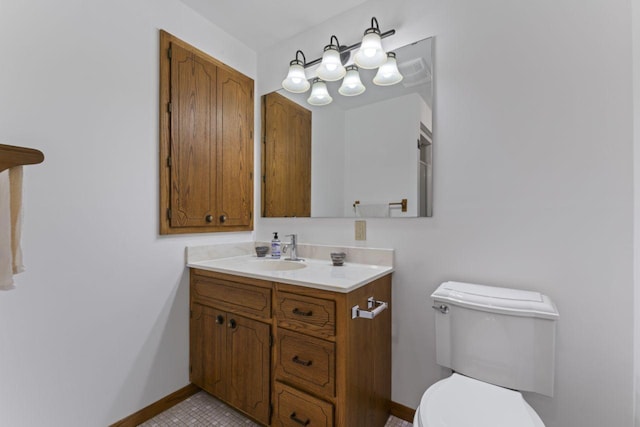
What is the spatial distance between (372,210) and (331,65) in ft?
2.99

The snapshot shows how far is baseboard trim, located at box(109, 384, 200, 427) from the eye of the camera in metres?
1.53

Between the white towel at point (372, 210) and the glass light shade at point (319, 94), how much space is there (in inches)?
28.8

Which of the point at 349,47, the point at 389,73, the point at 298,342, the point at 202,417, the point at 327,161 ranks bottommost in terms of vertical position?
the point at 202,417

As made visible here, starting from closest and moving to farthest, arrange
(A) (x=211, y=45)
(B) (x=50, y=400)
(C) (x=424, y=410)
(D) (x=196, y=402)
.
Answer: (C) (x=424, y=410)
(B) (x=50, y=400)
(D) (x=196, y=402)
(A) (x=211, y=45)

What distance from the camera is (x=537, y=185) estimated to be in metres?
1.29

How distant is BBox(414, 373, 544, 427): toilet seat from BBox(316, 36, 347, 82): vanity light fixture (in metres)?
1.69

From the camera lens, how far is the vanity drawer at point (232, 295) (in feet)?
4.74

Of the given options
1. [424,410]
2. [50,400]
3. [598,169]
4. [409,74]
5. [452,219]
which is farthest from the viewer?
[409,74]

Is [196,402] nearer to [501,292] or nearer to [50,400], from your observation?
[50,400]

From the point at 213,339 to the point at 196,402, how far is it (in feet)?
1.46

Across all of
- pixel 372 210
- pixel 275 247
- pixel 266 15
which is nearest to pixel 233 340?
pixel 275 247

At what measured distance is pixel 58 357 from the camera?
4.29 feet

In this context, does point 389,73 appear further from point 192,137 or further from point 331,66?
point 192,137

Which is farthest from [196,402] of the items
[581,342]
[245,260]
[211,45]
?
[211,45]
